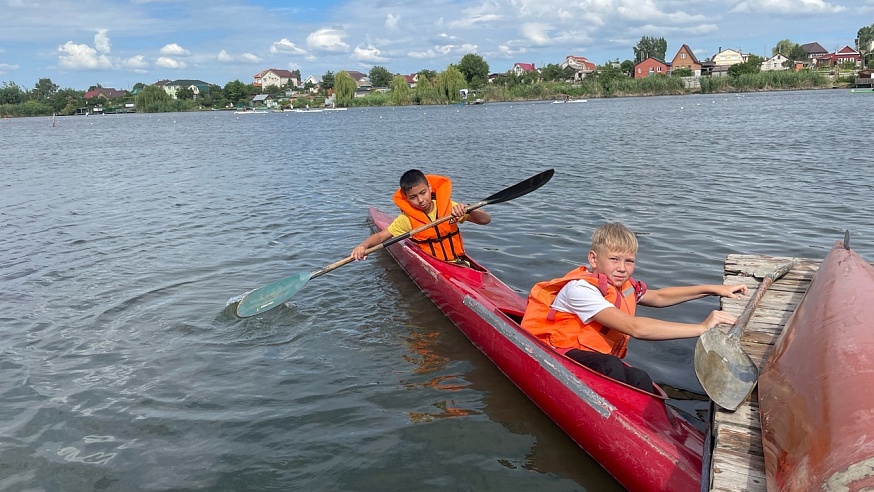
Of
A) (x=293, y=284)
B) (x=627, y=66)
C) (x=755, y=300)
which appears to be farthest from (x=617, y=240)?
(x=627, y=66)

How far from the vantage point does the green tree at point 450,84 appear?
255 feet

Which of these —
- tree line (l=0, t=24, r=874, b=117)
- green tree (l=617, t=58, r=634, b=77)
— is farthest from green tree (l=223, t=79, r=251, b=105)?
green tree (l=617, t=58, r=634, b=77)

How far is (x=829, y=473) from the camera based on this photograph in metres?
2.02

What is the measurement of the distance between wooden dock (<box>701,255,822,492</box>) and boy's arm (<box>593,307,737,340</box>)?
0.38m

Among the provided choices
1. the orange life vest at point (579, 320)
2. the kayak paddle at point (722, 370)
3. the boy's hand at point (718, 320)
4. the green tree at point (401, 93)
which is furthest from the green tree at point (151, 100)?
the kayak paddle at point (722, 370)

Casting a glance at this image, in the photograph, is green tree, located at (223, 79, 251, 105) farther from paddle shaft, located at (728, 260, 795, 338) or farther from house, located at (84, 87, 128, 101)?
paddle shaft, located at (728, 260, 795, 338)

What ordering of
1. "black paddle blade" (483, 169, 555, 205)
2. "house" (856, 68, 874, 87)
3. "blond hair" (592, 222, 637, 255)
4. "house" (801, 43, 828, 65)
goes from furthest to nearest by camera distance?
"house" (801, 43, 828, 65), "house" (856, 68, 874, 87), "black paddle blade" (483, 169, 555, 205), "blond hair" (592, 222, 637, 255)

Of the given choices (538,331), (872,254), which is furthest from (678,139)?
(538,331)

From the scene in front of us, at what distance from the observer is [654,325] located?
3.29 meters

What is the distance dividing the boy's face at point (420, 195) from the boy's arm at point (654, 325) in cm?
292

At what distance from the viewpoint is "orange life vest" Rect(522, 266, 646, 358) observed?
359 cm

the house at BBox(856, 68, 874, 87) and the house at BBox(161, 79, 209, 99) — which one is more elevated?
the house at BBox(161, 79, 209, 99)

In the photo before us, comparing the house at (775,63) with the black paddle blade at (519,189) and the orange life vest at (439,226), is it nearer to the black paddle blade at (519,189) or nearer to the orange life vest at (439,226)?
the black paddle blade at (519,189)

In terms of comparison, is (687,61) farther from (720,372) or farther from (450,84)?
(720,372)
